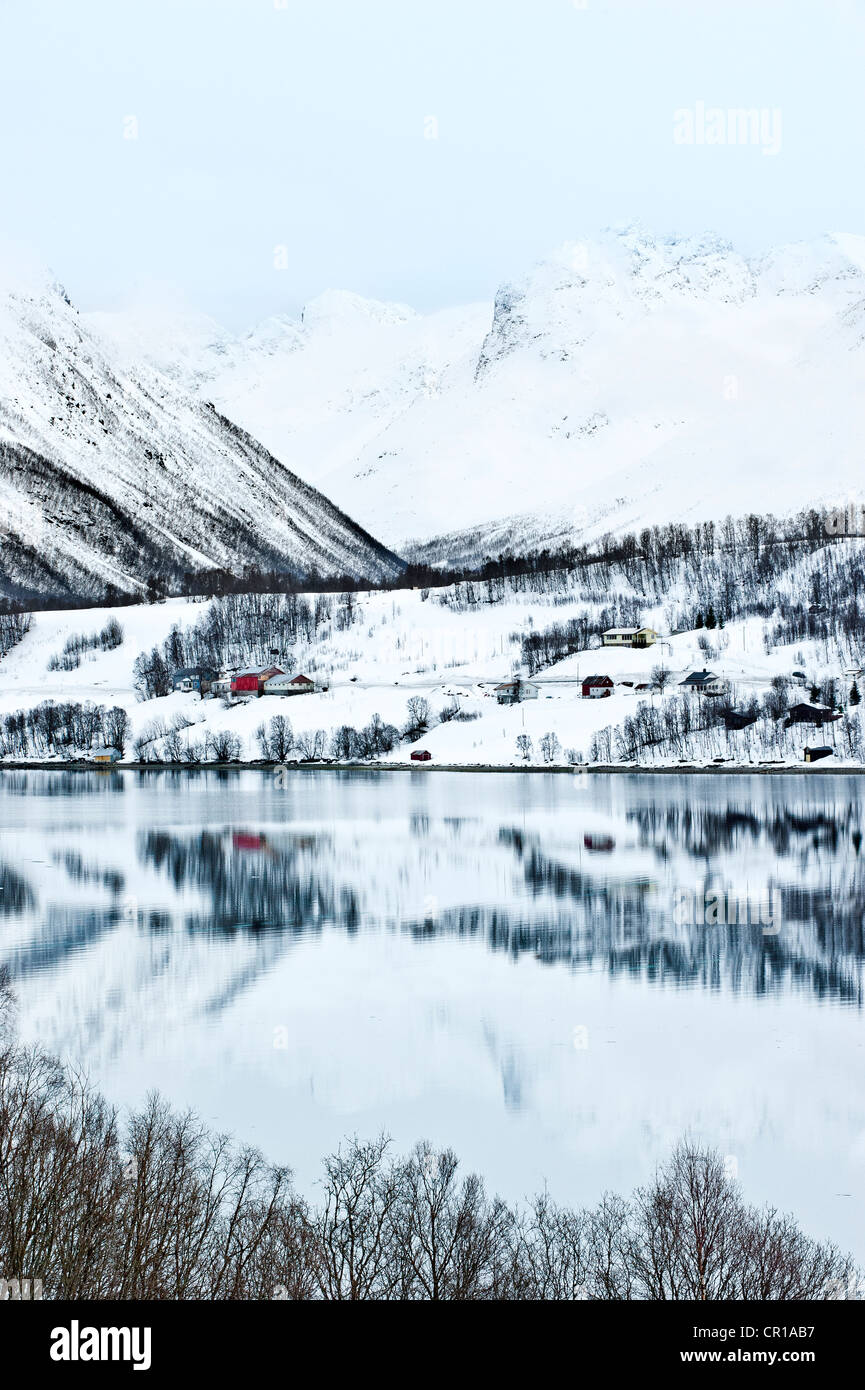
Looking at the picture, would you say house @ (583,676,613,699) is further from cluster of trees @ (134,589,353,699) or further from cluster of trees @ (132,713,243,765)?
cluster of trees @ (134,589,353,699)

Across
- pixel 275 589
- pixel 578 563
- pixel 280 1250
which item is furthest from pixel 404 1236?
pixel 275 589

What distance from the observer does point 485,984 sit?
21641mm

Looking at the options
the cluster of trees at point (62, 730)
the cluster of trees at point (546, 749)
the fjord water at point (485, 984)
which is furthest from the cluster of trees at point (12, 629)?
the fjord water at point (485, 984)

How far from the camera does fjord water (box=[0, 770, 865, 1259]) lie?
48.2ft

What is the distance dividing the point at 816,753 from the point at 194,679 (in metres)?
41.3

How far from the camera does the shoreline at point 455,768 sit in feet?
204

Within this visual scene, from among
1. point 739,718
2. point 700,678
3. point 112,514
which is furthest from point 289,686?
point 112,514

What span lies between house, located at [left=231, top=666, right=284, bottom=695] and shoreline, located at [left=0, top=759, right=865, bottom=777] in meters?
9.21

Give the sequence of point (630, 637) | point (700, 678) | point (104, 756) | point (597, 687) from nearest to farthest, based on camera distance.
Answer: point (700, 678)
point (597, 687)
point (104, 756)
point (630, 637)

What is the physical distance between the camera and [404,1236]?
1084 cm

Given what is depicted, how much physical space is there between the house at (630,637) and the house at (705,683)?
1137cm

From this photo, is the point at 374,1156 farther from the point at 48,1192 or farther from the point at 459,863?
the point at 459,863

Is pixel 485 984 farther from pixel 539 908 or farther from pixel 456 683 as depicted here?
pixel 456 683

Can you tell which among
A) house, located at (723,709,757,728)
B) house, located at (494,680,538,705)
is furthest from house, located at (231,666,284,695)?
house, located at (723,709,757,728)
